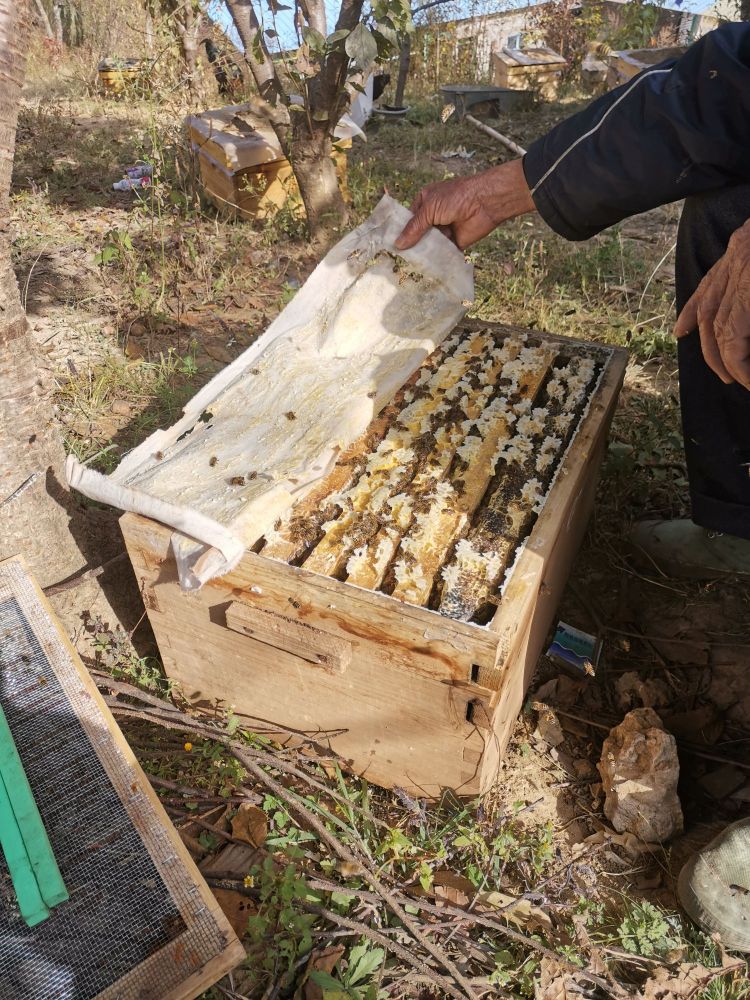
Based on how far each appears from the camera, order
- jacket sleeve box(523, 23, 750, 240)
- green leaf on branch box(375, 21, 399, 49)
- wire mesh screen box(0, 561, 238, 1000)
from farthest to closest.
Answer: green leaf on branch box(375, 21, 399, 49) < jacket sleeve box(523, 23, 750, 240) < wire mesh screen box(0, 561, 238, 1000)

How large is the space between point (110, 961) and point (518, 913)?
905mm

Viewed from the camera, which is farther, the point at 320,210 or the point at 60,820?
the point at 320,210

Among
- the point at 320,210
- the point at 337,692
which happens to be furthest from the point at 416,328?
the point at 320,210

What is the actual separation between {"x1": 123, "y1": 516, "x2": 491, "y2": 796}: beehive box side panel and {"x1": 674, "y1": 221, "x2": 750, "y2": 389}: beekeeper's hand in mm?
926

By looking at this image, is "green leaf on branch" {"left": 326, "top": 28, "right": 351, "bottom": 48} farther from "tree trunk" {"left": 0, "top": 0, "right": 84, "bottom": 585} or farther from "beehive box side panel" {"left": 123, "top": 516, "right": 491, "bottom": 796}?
"beehive box side panel" {"left": 123, "top": 516, "right": 491, "bottom": 796}

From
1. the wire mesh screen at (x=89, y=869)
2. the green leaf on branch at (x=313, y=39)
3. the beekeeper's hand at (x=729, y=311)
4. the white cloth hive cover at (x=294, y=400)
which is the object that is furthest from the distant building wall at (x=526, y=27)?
the wire mesh screen at (x=89, y=869)

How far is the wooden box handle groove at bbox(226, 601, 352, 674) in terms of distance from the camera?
1417 millimetres

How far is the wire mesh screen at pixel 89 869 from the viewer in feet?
3.66

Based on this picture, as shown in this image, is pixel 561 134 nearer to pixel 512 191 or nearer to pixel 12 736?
pixel 512 191

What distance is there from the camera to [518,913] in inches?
60.8

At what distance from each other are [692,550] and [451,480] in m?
1.15

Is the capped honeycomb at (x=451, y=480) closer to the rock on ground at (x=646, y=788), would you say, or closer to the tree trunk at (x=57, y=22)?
the rock on ground at (x=646, y=788)

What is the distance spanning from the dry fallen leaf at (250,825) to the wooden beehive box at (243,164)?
147 inches

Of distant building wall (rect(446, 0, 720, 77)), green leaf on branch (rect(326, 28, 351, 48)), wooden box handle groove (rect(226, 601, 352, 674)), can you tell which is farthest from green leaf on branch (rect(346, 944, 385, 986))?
distant building wall (rect(446, 0, 720, 77))
